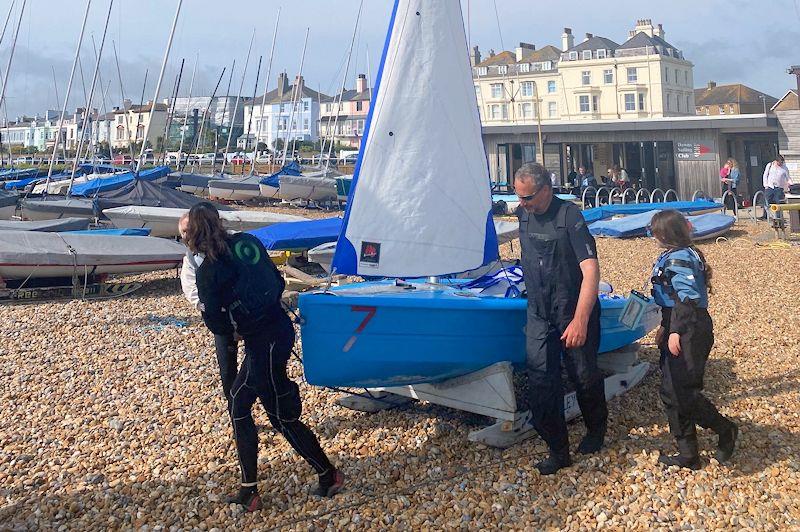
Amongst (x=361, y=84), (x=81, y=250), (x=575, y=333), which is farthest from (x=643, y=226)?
(x=361, y=84)

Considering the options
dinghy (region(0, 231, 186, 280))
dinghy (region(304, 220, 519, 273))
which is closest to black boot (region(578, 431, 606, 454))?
dinghy (region(304, 220, 519, 273))

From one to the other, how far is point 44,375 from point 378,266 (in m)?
4.37

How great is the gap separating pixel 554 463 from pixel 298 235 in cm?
870

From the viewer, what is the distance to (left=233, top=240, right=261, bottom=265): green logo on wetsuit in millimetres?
4676

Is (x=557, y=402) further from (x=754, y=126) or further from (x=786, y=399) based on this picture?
(x=754, y=126)

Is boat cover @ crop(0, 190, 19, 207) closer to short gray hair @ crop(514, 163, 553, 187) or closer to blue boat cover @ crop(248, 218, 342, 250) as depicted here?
blue boat cover @ crop(248, 218, 342, 250)

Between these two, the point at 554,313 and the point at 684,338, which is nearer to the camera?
the point at 684,338

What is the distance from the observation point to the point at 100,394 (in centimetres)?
765

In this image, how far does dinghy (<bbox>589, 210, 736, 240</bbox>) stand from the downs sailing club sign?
8.50 metres

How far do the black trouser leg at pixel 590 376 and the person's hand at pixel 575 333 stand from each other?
13cm

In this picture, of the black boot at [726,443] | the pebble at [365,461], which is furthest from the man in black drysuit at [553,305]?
the black boot at [726,443]

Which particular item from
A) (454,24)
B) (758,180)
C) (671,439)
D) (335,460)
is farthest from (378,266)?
(758,180)

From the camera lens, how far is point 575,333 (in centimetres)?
499

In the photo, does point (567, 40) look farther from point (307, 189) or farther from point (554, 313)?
point (554, 313)
